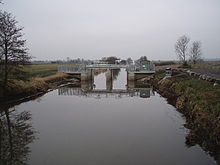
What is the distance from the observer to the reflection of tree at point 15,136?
992cm

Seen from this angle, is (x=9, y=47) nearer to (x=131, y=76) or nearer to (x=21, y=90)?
(x=21, y=90)

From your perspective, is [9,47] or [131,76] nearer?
[9,47]

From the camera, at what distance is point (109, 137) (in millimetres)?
12336

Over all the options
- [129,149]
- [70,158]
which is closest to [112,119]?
[129,149]

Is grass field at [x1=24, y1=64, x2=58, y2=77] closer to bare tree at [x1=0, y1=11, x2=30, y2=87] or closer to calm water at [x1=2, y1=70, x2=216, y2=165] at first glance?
bare tree at [x1=0, y1=11, x2=30, y2=87]

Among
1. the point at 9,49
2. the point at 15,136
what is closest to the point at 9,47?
the point at 9,49

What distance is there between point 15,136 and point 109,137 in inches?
241

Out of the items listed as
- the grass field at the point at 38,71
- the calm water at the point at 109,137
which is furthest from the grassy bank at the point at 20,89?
the calm water at the point at 109,137

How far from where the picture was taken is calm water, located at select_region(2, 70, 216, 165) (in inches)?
377

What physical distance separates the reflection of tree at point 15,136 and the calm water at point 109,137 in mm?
217

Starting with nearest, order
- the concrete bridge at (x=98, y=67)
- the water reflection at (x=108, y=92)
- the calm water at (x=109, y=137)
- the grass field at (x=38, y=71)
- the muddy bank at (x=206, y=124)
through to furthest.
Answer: the calm water at (x=109, y=137), the muddy bank at (x=206, y=124), the water reflection at (x=108, y=92), the grass field at (x=38, y=71), the concrete bridge at (x=98, y=67)

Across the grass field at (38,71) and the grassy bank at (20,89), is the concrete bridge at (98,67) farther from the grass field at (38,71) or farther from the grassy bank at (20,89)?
the grassy bank at (20,89)

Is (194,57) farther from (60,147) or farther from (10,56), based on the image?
(60,147)

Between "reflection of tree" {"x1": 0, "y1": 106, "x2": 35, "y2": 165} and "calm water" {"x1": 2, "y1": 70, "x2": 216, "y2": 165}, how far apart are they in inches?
8.6
